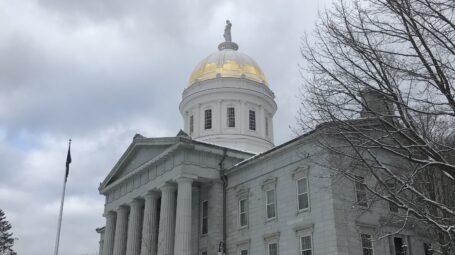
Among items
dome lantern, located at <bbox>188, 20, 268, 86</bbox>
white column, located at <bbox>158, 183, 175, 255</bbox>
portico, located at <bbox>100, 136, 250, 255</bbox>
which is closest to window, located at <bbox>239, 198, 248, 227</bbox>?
portico, located at <bbox>100, 136, 250, 255</bbox>

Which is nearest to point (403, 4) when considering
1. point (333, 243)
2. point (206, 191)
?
point (333, 243)

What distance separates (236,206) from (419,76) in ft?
78.7

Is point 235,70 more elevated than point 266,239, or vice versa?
point 235,70

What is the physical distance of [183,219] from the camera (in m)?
33.8

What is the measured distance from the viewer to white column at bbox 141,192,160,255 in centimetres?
3634

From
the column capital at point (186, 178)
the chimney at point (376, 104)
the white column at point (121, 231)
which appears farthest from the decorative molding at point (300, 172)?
the white column at point (121, 231)

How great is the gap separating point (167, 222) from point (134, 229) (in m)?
5.45

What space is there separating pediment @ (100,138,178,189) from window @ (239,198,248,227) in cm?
627

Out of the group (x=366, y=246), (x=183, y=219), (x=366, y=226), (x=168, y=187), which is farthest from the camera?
(x=168, y=187)

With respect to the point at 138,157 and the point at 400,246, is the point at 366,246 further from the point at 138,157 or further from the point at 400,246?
the point at 138,157

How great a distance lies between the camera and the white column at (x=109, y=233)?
43884mm

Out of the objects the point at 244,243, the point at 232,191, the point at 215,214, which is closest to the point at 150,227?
the point at 215,214

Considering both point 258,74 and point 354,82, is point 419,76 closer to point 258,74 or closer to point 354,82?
point 354,82

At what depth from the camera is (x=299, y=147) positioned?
1195 inches
